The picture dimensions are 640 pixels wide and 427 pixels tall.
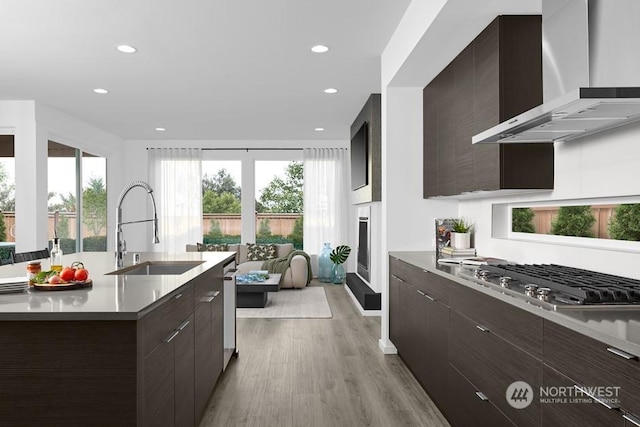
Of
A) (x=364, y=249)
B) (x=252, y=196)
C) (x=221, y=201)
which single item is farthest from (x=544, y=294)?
(x=221, y=201)

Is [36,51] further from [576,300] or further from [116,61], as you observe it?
[576,300]

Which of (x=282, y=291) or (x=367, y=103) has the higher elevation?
(x=367, y=103)

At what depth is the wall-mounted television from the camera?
5816 mm

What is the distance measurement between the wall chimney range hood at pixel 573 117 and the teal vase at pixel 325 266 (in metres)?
5.89

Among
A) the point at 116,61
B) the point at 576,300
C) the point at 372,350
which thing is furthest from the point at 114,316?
the point at 116,61

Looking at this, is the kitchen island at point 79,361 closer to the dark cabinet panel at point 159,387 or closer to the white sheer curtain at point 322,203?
the dark cabinet panel at point 159,387

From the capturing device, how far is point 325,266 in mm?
8203

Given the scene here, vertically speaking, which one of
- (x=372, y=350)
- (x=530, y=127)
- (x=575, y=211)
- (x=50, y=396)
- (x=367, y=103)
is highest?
(x=367, y=103)

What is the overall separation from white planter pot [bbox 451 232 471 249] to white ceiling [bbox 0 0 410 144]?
5.62 ft

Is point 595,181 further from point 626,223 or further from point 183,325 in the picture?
point 183,325

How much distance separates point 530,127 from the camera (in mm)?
2100

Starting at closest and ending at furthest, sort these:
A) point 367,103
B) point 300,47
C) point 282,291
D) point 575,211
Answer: point 575,211 < point 300,47 < point 367,103 < point 282,291

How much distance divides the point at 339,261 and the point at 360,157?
2407 mm

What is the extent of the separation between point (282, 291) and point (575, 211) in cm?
525
